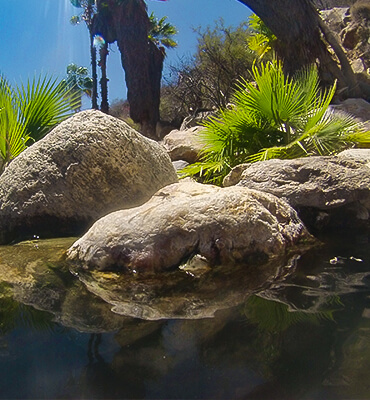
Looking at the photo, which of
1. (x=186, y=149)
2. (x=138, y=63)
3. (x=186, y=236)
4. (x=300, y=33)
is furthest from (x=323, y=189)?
(x=138, y=63)

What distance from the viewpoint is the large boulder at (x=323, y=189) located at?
346 centimetres

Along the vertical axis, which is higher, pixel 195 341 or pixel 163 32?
pixel 163 32

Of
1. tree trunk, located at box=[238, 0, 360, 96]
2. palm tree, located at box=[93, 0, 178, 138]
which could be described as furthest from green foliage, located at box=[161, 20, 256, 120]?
tree trunk, located at box=[238, 0, 360, 96]

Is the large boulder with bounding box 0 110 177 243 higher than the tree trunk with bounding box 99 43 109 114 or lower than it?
lower

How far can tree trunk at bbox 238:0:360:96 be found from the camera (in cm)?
977

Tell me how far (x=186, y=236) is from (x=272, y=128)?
3.91m

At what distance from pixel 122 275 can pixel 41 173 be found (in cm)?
201

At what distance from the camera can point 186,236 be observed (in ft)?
8.12

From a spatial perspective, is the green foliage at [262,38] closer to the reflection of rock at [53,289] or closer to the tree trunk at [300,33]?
the tree trunk at [300,33]

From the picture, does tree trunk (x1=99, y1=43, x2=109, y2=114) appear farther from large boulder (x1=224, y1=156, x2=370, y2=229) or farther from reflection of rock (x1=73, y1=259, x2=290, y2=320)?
reflection of rock (x1=73, y1=259, x2=290, y2=320)

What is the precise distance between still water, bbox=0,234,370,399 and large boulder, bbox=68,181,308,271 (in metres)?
0.22

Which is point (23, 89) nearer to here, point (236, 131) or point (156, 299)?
point (236, 131)

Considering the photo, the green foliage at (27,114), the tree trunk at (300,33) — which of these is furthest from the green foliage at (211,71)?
the green foliage at (27,114)

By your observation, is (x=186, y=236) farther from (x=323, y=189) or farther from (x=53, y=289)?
(x=323, y=189)
